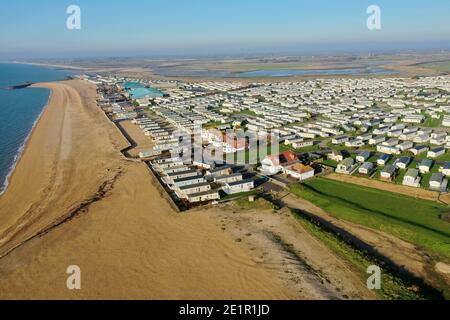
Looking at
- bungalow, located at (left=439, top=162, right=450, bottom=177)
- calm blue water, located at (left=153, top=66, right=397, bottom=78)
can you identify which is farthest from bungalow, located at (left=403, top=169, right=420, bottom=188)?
calm blue water, located at (left=153, top=66, right=397, bottom=78)

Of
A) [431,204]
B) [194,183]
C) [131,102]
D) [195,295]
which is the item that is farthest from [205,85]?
[195,295]

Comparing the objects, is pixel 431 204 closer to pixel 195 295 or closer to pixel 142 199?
pixel 195 295

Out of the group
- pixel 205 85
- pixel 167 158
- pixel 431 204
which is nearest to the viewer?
pixel 431 204

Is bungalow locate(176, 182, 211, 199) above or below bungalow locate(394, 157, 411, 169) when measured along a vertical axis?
below

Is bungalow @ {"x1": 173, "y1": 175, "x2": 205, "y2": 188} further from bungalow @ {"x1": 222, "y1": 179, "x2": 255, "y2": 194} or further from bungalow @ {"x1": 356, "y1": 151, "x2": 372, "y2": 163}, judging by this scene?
bungalow @ {"x1": 356, "y1": 151, "x2": 372, "y2": 163}

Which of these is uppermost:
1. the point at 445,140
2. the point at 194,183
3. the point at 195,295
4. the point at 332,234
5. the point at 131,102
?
the point at 131,102

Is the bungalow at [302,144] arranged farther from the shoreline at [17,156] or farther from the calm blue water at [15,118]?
the calm blue water at [15,118]

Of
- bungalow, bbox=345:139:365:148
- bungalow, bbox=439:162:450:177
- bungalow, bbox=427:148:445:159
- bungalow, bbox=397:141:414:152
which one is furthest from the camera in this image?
bungalow, bbox=345:139:365:148
